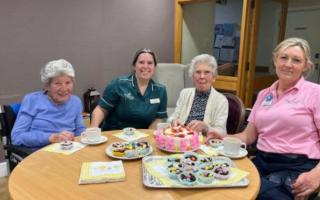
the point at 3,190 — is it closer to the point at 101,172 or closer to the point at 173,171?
the point at 101,172

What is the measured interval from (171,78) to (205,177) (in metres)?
2.58

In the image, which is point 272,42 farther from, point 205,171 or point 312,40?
point 205,171

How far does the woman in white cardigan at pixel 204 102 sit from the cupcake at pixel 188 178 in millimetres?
856

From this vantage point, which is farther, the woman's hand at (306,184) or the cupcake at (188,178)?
the woman's hand at (306,184)

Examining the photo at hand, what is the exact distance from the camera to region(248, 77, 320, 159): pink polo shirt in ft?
4.81

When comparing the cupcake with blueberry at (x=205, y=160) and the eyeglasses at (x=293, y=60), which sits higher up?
the eyeglasses at (x=293, y=60)

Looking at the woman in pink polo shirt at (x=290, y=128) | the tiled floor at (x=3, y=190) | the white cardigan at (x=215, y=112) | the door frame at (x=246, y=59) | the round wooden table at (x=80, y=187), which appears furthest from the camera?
the door frame at (x=246, y=59)

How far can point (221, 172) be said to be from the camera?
3.66 ft

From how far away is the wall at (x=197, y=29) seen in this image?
3.95 meters

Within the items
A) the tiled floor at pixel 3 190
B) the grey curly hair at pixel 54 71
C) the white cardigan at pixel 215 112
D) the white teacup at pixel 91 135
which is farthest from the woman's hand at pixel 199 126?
the tiled floor at pixel 3 190

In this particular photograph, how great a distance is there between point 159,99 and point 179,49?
76.0 inches

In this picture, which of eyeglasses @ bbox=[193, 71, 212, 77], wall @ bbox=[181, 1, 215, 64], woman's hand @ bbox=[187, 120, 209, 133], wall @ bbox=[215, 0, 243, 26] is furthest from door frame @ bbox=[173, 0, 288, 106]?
woman's hand @ bbox=[187, 120, 209, 133]

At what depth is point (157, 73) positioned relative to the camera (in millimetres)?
3549

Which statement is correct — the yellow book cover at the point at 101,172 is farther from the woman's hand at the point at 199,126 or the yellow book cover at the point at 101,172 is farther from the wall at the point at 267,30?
the wall at the point at 267,30
